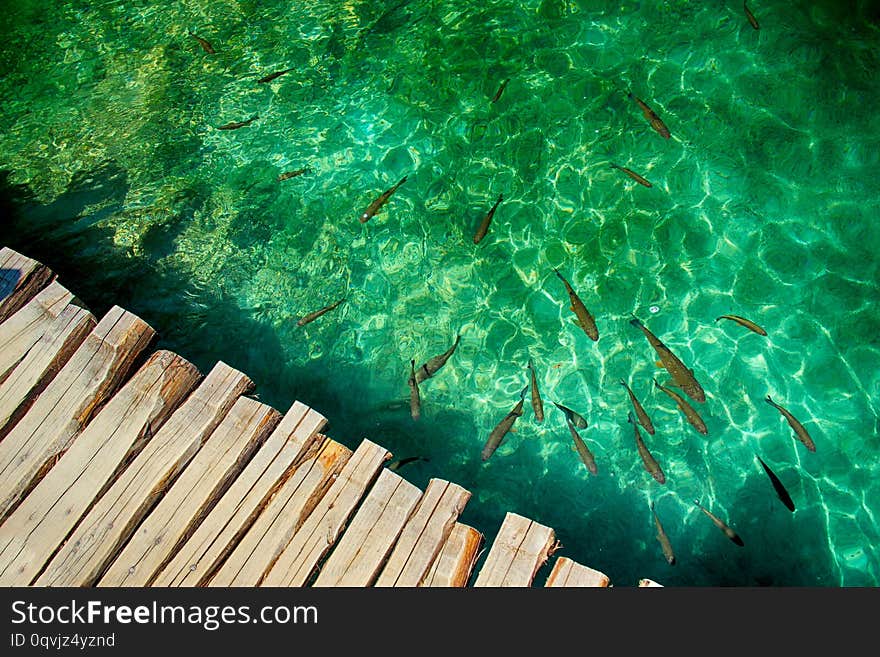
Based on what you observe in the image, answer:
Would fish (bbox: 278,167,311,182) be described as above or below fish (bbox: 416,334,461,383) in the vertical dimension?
above

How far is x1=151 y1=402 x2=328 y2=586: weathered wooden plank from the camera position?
15.0ft

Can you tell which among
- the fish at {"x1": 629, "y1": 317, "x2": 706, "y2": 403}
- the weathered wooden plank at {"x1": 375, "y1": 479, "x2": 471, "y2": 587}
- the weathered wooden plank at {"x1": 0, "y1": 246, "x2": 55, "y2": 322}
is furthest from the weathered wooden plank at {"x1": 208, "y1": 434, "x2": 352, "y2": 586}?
the weathered wooden plank at {"x1": 0, "y1": 246, "x2": 55, "y2": 322}

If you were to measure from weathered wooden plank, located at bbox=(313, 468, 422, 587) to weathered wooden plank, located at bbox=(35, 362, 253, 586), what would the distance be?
136 centimetres

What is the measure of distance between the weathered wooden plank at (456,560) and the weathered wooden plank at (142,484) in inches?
79.0

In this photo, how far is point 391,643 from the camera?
12.8ft

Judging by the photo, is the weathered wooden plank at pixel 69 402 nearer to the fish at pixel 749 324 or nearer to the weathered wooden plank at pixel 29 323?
the weathered wooden plank at pixel 29 323

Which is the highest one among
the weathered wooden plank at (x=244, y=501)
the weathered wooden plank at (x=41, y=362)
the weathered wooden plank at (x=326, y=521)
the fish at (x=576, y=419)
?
the weathered wooden plank at (x=41, y=362)

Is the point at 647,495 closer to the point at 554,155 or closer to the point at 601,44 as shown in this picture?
the point at 554,155

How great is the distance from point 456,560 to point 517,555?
Result: 0.43 metres

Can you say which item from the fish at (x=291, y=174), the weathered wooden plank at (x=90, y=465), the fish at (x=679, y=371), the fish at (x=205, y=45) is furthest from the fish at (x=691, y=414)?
the fish at (x=205, y=45)

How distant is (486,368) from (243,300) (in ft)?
9.37

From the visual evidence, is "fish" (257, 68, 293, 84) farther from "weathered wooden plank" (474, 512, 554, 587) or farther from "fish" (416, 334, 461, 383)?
"weathered wooden plank" (474, 512, 554, 587)

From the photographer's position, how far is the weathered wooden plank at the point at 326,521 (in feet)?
14.9

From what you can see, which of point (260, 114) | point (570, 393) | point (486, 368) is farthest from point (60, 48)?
point (570, 393)
